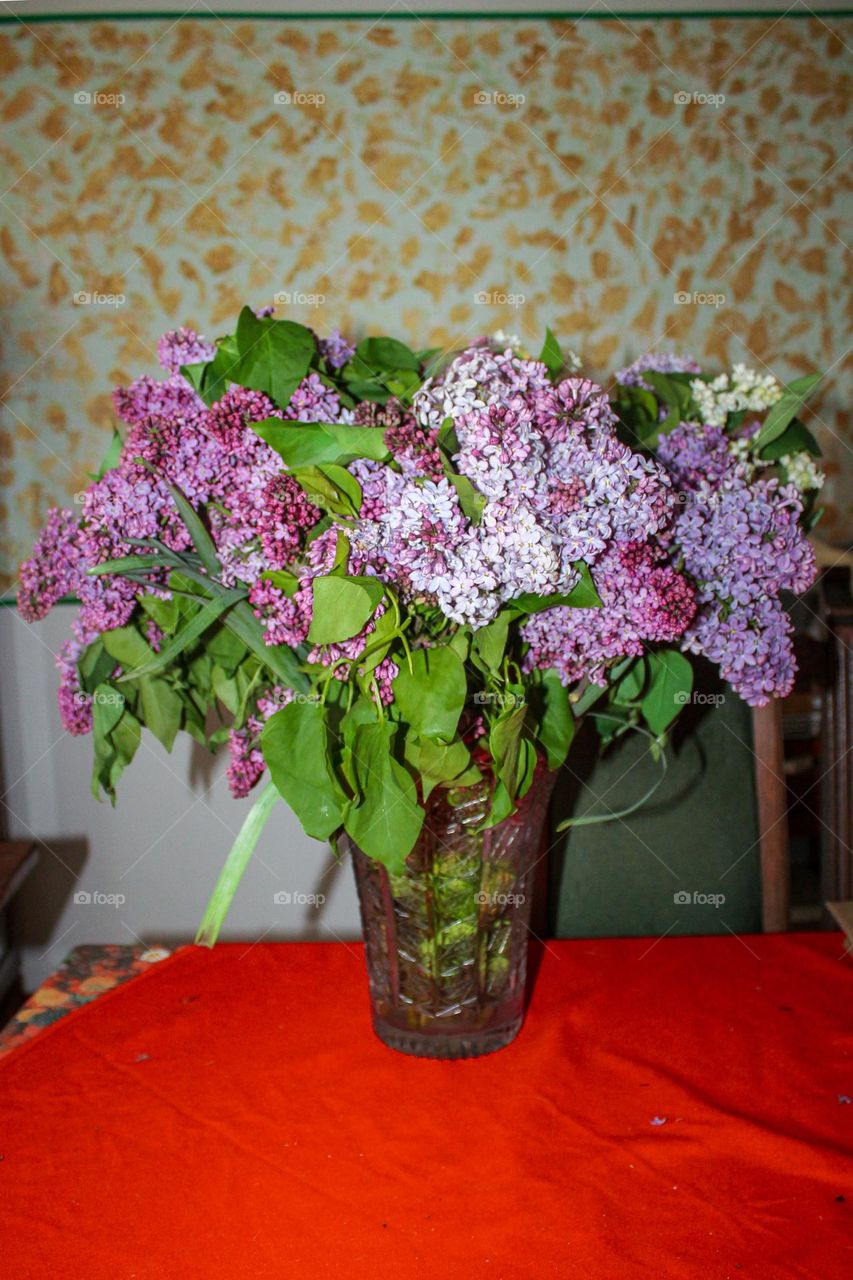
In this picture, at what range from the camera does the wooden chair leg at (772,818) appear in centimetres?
133

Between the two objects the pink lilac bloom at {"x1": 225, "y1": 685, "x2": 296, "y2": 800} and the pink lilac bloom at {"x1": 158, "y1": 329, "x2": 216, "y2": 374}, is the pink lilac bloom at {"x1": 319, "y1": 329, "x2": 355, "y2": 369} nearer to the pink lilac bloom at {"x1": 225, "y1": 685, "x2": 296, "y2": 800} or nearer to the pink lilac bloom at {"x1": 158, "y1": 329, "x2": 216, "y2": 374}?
the pink lilac bloom at {"x1": 158, "y1": 329, "x2": 216, "y2": 374}

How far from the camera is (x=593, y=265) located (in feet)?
7.89

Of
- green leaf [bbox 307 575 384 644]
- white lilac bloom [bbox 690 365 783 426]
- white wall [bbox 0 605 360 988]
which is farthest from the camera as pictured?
white wall [bbox 0 605 360 988]

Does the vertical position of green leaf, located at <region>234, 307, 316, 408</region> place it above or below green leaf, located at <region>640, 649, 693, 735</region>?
above

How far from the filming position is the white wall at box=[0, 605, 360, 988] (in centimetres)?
228

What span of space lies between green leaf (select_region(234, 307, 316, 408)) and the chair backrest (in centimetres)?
72

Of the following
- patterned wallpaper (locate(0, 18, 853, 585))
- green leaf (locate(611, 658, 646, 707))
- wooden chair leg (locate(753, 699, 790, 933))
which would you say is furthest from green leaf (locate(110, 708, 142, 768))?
patterned wallpaper (locate(0, 18, 853, 585))

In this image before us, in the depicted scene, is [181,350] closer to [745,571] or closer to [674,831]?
[745,571]

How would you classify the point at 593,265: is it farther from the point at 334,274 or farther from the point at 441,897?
the point at 441,897

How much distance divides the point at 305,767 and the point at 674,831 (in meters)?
0.77

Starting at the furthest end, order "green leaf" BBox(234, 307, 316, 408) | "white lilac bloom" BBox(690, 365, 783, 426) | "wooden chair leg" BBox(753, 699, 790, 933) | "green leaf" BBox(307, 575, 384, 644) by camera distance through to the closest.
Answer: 1. "wooden chair leg" BBox(753, 699, 790, 933)
2. "white lilac bloom" BBox(690, 365, 783, 426)
3. "green leaf" BBox(234, 307, 316, 408)
4. "green leaf" BBox(307, 575, 384, 644)

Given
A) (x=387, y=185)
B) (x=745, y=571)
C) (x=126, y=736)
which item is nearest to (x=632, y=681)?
(x=745, y=571)

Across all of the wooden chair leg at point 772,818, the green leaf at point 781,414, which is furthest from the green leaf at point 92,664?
the wooden chair leg at point 772,818

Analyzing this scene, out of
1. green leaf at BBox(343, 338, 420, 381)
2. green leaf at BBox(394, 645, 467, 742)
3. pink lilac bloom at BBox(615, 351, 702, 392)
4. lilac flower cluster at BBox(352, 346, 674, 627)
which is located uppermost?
green leaf at BBox(343, 338, 420, 381)
